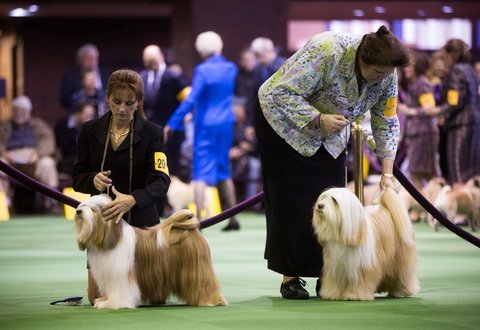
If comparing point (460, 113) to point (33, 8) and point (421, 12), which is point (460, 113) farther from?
point (33, 8)

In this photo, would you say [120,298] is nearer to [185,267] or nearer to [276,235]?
[185,267]

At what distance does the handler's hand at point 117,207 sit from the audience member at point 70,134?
27.1 feet

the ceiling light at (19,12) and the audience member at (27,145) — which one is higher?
the ceiling light at (19,12)

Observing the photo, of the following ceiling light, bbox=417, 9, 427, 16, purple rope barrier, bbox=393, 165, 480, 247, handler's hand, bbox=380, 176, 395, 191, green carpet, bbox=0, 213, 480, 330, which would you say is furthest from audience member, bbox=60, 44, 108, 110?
ceiling light, bbox=417, 9, 427, 16

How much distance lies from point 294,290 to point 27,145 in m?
9.13

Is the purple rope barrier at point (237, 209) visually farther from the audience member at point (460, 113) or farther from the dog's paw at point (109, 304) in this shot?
the audience member at point (460, 113)

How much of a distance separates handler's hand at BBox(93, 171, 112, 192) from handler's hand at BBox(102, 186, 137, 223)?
54mm

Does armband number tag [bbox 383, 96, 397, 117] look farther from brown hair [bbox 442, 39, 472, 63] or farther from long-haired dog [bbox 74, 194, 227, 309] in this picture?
brown hair [bbox 442, 39, 472, 63]

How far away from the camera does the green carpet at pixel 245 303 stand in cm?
473

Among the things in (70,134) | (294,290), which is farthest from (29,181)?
(70,134)

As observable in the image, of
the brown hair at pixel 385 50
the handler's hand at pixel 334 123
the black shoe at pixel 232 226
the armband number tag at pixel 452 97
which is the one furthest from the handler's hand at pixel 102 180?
the armband number tag at pixel 452 97

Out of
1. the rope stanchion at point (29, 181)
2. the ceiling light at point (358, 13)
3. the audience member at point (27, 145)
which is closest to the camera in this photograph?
the rope stanchion at point (29, 181)

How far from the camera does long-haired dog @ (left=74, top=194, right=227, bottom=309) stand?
196 inches

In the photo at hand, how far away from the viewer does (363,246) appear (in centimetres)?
528
